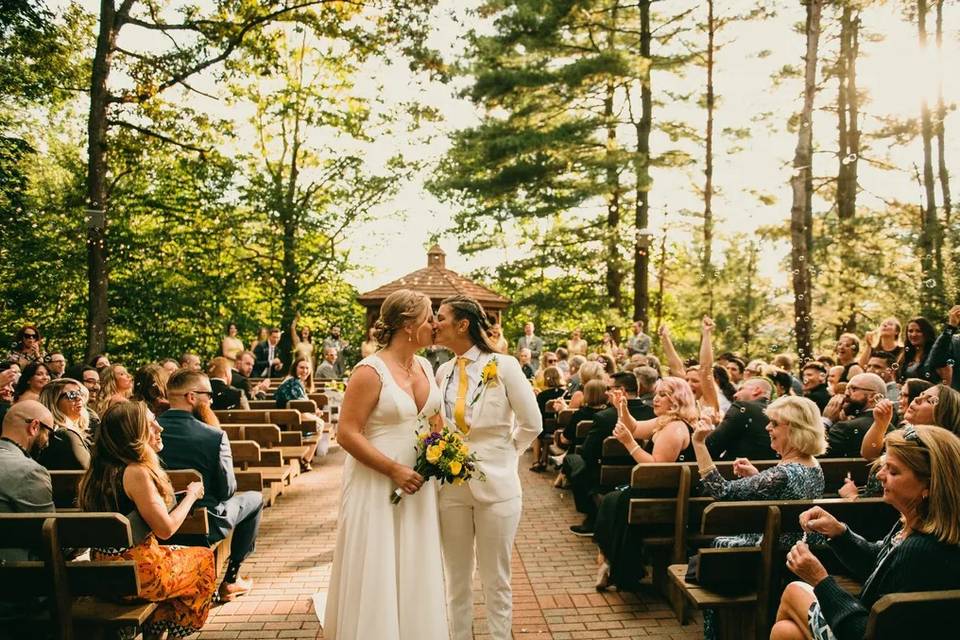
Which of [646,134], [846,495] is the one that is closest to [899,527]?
[846,495]

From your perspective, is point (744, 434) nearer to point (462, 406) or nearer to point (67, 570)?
point (462, 406)

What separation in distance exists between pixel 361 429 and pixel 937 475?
2.57 meters

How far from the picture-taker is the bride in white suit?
3.73 metres

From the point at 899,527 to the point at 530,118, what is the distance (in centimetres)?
1839

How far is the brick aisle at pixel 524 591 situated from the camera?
15.1 feet

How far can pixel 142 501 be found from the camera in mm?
3758

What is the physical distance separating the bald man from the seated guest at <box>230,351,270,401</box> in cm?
544

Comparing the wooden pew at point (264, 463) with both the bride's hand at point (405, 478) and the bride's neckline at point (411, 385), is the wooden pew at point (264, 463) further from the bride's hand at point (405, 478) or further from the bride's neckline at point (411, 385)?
the bride's hand at point (405, 478)

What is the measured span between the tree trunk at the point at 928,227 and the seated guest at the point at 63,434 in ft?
51.6

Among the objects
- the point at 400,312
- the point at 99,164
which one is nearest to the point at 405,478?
the point at 400,312

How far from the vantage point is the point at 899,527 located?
3059 mm

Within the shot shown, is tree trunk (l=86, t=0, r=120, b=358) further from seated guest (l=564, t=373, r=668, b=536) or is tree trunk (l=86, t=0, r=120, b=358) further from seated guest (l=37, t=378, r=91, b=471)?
seated guest (l=564, t=373, r=668, b=536)

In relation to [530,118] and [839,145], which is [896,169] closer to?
[839,145]

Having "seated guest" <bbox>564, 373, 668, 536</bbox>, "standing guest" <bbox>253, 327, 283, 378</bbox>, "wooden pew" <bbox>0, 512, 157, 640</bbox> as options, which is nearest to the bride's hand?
"wooden pew" <bbox>0, 512, 157, 640</bbox>
